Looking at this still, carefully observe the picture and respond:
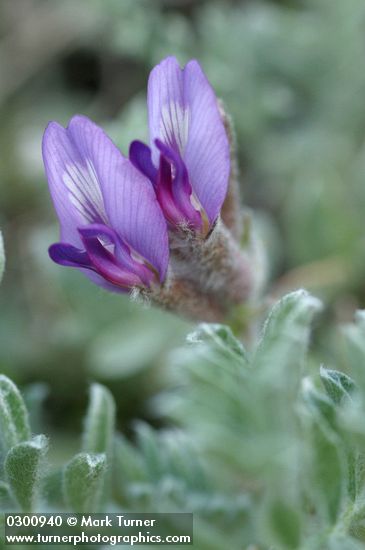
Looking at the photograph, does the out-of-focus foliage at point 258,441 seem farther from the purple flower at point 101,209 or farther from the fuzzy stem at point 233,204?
the fuzzy stem at point 233,204

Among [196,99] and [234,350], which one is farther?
[196,99]

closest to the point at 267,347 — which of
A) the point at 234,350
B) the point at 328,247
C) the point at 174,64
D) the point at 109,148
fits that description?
the point at 234,350

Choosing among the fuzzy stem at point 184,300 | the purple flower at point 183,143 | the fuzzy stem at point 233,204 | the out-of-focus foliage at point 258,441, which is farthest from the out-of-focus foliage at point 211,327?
the fuzzy stem at point 233,204

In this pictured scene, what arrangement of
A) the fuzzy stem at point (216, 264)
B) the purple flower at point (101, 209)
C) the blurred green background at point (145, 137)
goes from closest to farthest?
the purple flower at point (101, 209) < the fuzzy stem at point (216, 264) < the blurred green background at point (145, 137)

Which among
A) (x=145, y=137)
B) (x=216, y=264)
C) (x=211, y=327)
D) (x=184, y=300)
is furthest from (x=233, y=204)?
Answer: (x=211, y=327)

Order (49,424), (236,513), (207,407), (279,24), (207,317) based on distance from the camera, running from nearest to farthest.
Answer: (207,407)
(236,513)
(207,317)
(49,424)
(279,24)

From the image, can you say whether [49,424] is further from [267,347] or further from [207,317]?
[267,347]
